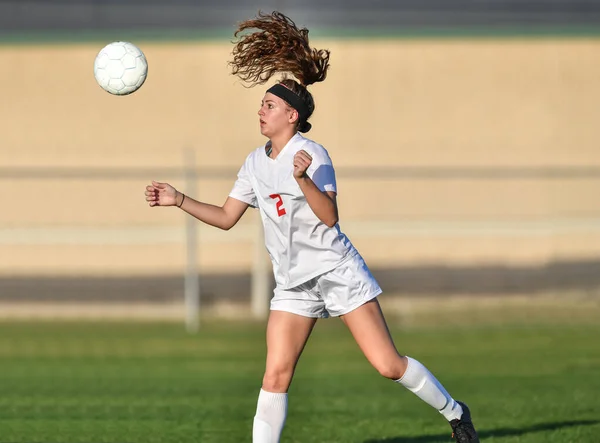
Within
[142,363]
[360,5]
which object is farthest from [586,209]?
[142,363]

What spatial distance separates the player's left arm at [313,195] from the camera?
6332 mm

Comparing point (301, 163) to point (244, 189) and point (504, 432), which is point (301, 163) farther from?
point (504, 432)

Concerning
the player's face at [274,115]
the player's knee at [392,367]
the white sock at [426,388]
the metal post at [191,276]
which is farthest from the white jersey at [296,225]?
the metal post at [191,276]

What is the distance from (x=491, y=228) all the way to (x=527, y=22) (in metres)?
6.58

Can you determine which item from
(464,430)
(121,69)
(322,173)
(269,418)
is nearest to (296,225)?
(322,173)

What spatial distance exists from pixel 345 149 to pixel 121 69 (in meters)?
15.9

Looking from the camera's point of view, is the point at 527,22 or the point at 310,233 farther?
the point at 527,22

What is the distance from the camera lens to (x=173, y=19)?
2569 centimetres

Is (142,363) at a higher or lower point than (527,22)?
lower

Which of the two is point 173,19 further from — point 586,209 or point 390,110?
point 586,209

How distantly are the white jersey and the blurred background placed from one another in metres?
13.2

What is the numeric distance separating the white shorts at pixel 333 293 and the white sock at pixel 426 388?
1.65 feet

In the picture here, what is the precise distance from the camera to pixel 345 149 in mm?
23547

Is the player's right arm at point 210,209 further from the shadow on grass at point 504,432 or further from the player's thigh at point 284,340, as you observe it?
the shadow on grass at point 504,432
